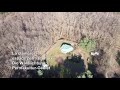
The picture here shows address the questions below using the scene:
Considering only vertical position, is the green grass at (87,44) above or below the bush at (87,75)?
above

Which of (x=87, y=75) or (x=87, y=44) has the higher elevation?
(x=87, y=44)

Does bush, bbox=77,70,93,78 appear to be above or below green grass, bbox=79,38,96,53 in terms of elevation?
below
